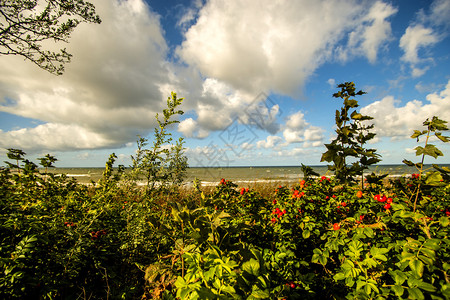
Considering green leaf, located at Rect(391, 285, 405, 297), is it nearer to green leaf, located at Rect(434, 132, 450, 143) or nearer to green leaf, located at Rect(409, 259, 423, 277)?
green leaf, located at Rect(409, 259, 423, 277)

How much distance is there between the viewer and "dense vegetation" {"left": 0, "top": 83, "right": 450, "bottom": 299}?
101 centimetres

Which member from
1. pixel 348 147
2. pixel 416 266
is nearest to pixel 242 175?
pixel 348 147

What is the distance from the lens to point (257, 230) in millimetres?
2154

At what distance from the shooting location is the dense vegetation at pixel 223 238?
1.01 meters

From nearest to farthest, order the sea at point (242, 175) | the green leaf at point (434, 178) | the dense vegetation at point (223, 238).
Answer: the dense vegetation at point (223, 238), the green leaf at point (434, 178), the sea at point (242, 175)

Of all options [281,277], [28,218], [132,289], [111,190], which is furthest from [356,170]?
[28,218]

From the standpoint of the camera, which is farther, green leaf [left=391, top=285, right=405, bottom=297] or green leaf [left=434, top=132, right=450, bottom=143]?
green leaf [left=434, top=132, right=450, bottom=143]

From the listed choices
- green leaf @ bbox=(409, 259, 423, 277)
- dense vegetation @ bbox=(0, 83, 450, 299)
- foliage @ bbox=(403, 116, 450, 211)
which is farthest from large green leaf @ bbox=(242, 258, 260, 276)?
foliage @ bbox=(403, 116, 450, 211)

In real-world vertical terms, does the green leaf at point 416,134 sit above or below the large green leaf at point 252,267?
above

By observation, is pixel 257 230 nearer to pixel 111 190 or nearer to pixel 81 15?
pixel 111 190

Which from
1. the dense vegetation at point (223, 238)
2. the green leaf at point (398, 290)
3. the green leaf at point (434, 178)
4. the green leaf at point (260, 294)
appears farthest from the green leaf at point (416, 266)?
the green leaf at point (434, 178)

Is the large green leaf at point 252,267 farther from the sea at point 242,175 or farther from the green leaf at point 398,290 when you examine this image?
the sea at point 242,175

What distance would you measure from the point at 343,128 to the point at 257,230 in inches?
62.6

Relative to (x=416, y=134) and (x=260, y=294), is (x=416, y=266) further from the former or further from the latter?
(x=416, y=134)
